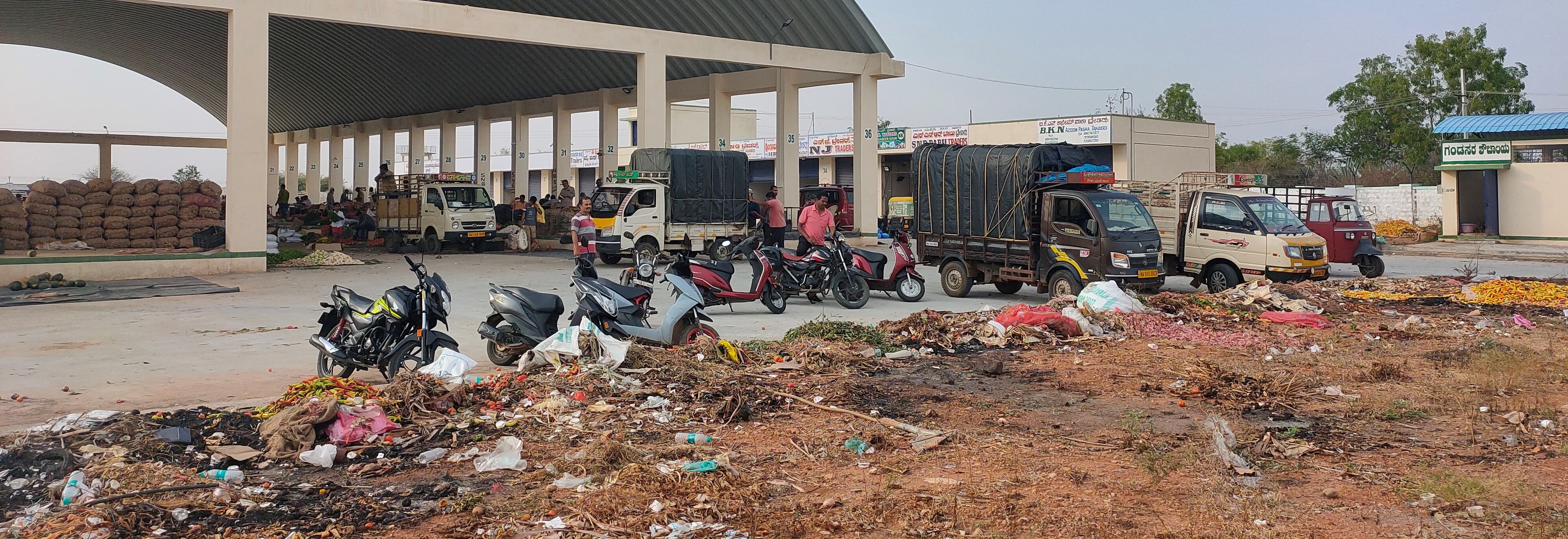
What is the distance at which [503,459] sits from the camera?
537cm

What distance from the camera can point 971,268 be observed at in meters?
15.0

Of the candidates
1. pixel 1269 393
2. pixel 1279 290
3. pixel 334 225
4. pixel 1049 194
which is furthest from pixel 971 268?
pixel 334 225

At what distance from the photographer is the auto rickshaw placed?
18547 millimetres

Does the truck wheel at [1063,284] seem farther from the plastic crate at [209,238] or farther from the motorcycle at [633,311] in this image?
the plastic crate at [209,238]

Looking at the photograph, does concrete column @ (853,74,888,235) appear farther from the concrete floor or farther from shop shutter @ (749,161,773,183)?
shop shutter @ (749,161,773,183)

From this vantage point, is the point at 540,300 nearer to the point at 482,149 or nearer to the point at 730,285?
the point at 730,285

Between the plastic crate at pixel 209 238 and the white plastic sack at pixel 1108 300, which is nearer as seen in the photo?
the white plastic sack at pixel 1108 300

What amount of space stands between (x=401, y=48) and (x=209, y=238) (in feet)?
54.7

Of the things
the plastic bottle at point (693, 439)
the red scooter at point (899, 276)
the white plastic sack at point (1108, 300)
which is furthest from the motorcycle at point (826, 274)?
the plastic bottle at point (693, 439)

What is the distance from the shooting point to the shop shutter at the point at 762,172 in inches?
1972

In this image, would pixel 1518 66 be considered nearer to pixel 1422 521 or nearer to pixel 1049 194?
pixel 1049 194

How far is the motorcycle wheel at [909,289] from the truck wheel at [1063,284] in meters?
1.61

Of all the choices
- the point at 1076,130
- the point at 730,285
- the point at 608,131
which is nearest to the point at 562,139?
the point at 608,131

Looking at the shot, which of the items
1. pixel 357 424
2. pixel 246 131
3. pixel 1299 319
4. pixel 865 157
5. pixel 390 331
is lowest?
pixel 357 424
